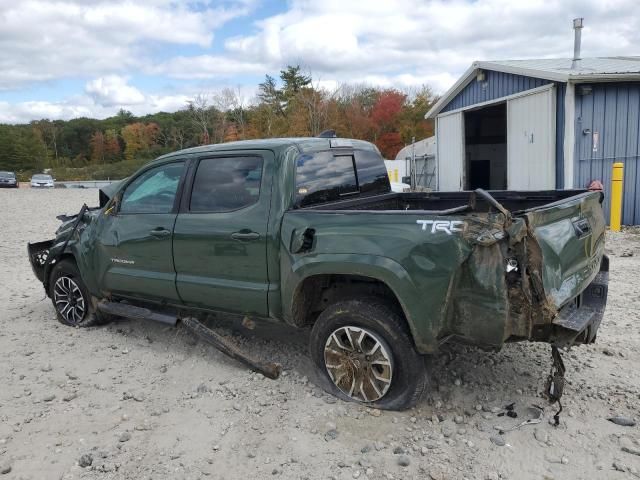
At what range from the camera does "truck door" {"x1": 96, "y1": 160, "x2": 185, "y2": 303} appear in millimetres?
4605

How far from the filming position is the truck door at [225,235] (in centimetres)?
401

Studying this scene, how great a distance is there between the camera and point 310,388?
13.2ft

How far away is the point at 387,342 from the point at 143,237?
246cm

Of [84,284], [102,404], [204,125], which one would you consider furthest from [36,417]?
[204,125]

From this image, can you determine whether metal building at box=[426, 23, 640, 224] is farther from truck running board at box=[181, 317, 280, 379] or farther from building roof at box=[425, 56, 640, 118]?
truck running board at box=[181, 317, 280, 379]

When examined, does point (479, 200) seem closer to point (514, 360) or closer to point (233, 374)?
point (514, 360)

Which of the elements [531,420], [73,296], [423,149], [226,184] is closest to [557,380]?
[531,420]

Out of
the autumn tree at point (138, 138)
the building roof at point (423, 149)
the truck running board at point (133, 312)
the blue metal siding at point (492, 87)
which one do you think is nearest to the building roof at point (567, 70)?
the blue metal siding at point (492, 87)

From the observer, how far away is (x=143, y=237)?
4.74 metres

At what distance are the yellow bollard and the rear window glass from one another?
7163mm

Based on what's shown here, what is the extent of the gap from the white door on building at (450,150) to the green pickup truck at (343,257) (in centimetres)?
1031

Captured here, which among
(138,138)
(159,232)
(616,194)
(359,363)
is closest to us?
(359,363)

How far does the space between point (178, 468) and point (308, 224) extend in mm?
1719

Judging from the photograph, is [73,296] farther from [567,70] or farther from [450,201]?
[567,70]
